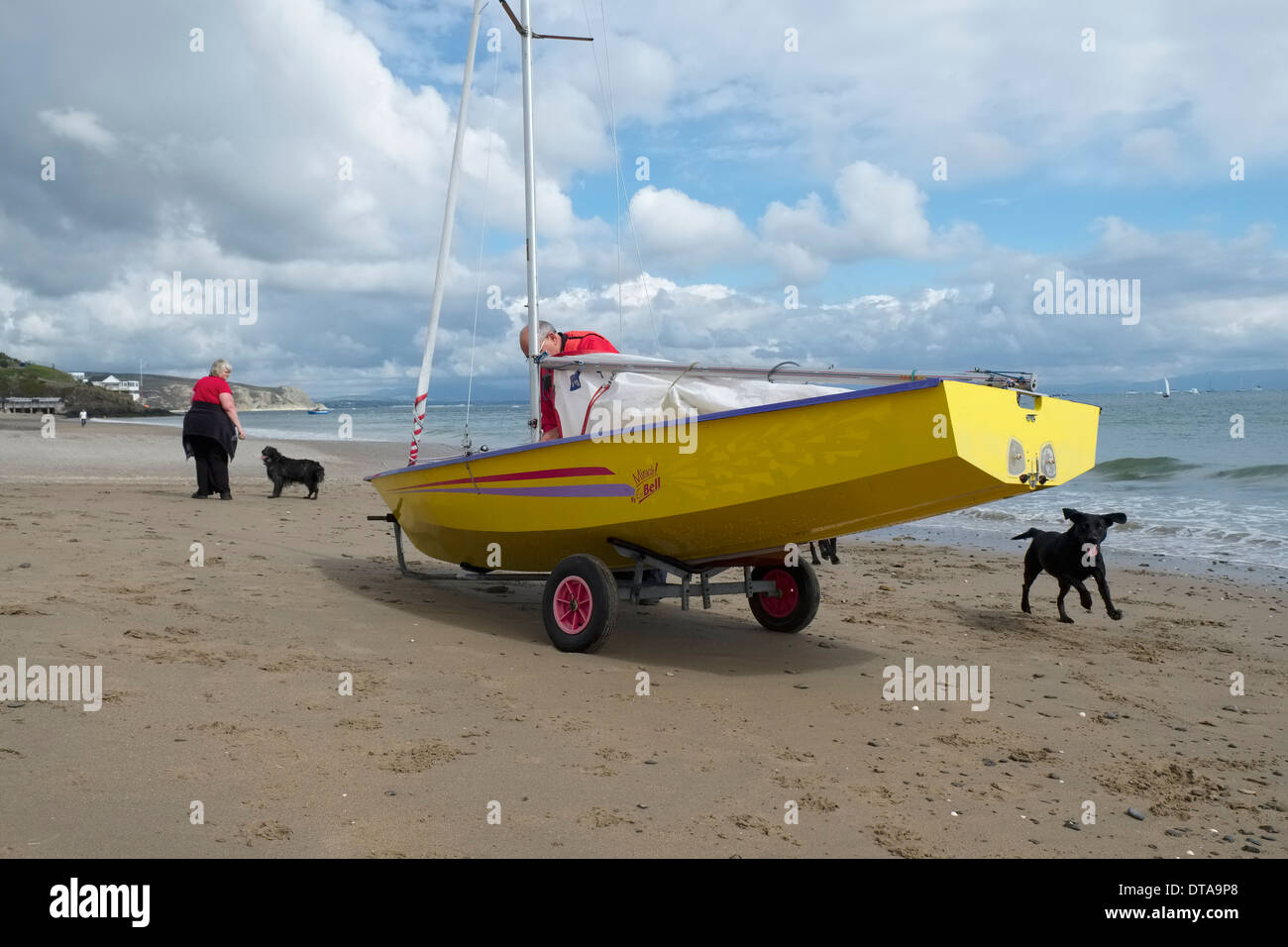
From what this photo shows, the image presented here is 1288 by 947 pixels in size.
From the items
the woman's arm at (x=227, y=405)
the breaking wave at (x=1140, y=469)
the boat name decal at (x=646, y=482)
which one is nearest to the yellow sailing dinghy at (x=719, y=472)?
the boat name decal at (x=646, y=482)

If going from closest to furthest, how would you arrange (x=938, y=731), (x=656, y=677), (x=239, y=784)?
(x=239, y=784) → (x=938, y=731) → (x=656, y=677)

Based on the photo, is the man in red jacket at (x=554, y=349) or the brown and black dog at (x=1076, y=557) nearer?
the man in red jacket at (x=554, y=349)

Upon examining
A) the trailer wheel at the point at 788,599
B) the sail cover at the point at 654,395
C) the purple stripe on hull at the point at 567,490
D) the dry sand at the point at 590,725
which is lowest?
the dry sand at the point at 590,725

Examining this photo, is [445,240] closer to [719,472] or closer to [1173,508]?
[719,472]

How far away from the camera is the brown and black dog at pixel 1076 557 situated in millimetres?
6445

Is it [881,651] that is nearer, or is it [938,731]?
[938,731]

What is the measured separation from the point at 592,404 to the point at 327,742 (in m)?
2.58

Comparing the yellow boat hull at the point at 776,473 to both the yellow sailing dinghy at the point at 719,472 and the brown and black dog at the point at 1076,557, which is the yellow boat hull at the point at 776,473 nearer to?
the yellow sailing dinghy at the point at 719,472

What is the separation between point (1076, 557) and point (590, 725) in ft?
13.6

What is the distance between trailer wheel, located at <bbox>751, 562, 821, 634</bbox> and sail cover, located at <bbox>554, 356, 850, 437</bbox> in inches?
47.8
